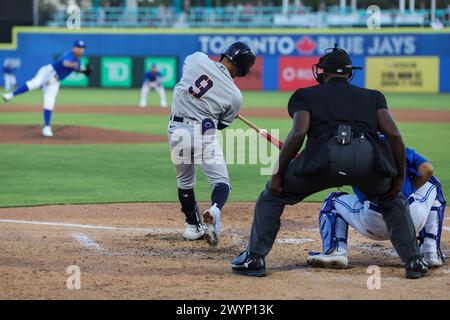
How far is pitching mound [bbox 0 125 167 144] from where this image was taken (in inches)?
707

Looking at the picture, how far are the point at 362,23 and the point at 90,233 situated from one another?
121ft

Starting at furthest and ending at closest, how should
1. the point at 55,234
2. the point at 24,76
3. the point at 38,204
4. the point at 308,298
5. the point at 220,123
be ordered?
the point at 24,76, the point at 38,204, the point at 55,234, the point at 220,123, the point at 308,298

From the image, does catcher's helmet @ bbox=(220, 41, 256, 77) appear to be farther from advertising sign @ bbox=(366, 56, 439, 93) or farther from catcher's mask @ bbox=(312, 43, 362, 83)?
advertising sign @ bbox=(366, 56, 439, 93)

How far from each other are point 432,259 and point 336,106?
1532mm

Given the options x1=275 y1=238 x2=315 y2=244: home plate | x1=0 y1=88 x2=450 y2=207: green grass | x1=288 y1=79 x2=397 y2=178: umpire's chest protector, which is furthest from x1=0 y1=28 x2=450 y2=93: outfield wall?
x1=288 y1=79 x2=397 y2=178: umpire's chest protector

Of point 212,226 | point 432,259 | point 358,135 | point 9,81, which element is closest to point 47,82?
point 212,226

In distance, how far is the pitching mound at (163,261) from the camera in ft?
18.3

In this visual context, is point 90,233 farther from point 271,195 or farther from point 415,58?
point 415,58

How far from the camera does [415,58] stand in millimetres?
39594

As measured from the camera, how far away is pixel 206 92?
24.1 ft

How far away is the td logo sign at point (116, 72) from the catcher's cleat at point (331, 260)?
36.9 m

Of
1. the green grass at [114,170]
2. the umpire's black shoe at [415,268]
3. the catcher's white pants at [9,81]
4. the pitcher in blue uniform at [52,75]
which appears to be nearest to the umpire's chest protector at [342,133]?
the umpire's black shoe at [415,268]

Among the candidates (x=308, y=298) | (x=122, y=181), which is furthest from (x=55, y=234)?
(x=122, y=181)

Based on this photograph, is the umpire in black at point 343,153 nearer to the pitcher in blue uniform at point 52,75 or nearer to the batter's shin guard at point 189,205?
the batter's shin guard at point 189,205
